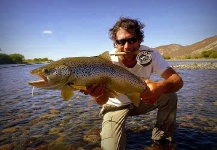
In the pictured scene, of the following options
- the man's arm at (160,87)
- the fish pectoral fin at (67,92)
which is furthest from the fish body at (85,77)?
the man's arm at (160,87)

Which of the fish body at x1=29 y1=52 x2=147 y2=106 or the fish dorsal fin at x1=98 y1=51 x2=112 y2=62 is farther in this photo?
the fish dorsal fin at x1=98 y1=51 x2=112 y2=62

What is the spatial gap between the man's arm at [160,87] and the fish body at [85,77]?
0.37ft

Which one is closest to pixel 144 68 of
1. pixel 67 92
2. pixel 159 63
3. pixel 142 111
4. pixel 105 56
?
pixel 159 63

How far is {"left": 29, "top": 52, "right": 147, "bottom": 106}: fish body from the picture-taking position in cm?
259

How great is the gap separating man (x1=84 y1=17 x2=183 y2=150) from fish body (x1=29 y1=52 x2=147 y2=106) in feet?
1.54

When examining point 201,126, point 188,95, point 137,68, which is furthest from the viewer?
point 188,95

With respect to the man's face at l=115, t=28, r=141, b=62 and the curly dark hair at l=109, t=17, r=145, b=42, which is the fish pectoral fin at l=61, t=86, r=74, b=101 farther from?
the curly dark hair at l=109, t=17, r=145, b=42

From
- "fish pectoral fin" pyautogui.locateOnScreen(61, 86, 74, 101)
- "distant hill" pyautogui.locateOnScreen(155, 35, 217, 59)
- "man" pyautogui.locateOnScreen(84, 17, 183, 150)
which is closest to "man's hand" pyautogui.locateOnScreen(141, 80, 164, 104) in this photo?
"man" pyautogui.locateOnScreen(84, 17, 183, 150)

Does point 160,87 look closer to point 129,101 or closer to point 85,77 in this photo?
point 129,101

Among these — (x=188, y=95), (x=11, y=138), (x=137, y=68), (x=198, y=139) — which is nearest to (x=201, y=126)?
(x=198, y=139)

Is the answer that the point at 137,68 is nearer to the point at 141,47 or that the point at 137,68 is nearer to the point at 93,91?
the point at 141,47

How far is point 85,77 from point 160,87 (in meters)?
1.27

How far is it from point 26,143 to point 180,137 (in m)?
3.23

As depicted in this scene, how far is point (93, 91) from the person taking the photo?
2975 millimetres
